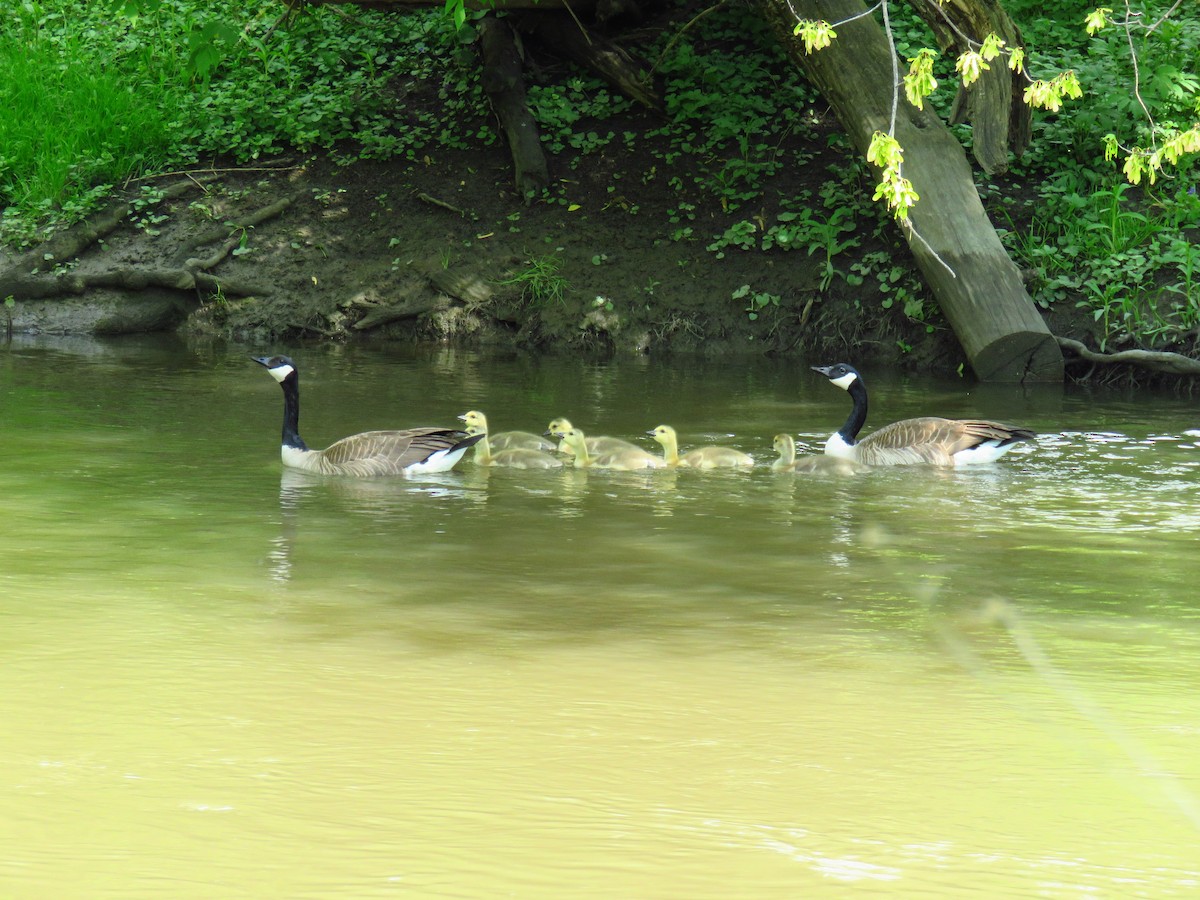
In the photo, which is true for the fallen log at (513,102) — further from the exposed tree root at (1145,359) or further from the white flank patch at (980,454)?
the white flank patch at (980,454)

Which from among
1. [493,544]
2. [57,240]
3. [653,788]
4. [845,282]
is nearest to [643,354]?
[845,282]

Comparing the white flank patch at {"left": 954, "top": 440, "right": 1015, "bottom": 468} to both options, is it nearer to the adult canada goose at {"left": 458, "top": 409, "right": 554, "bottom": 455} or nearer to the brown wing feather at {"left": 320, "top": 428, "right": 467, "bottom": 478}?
the adult canada goose at {"left": 458, "top": 409, "right": 554, "bottom": 455}

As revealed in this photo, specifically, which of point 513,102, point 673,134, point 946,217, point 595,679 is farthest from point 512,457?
point 673,134

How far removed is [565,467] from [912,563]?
3558 millimetres

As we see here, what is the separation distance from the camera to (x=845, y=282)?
16.9 m

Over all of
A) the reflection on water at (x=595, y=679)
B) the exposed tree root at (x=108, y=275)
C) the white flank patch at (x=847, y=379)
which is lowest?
the reflection on water at (x=595, y=679)

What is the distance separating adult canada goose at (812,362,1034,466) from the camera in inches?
422

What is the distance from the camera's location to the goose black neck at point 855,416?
1132 centimetres

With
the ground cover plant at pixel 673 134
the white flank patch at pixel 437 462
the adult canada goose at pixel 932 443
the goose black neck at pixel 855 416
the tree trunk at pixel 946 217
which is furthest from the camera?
the ground cover plant at pixel 673 134

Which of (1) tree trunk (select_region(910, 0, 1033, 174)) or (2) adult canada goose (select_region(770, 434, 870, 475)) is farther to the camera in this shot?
(1) tree trunk (select_region(910, 0, 1033, 174))

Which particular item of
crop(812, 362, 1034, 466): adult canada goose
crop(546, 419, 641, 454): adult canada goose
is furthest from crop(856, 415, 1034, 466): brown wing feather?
crop(546, 419, 641, 454): adult canada goose

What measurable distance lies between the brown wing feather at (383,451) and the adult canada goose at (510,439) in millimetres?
731

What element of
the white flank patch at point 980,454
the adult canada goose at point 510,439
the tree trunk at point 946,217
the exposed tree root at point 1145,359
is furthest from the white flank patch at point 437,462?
the exposed tree root at point 1145,359

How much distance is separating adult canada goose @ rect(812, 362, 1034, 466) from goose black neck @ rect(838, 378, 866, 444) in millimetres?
12
